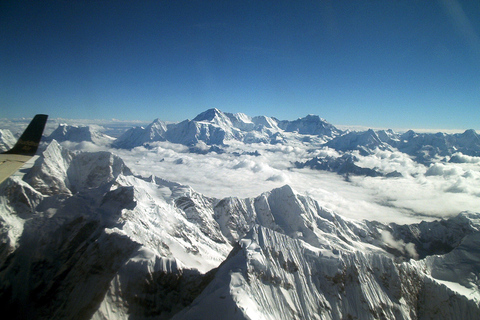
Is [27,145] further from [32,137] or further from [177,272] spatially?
[177,272]

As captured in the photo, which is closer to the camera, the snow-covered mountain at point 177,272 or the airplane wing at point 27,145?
the airplane wing at point 27,145

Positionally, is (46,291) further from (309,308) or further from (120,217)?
(309,308)

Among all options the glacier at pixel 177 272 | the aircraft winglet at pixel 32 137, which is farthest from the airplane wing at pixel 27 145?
the glacier at pixel 177 272

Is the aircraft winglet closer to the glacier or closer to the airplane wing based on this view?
the airplane wing

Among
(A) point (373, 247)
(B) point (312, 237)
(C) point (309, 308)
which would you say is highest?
(C) point (309, 308)

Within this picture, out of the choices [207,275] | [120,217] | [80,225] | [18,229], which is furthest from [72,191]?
[207,275]

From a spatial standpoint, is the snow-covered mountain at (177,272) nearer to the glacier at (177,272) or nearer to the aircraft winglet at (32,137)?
the glacier at (177,272)

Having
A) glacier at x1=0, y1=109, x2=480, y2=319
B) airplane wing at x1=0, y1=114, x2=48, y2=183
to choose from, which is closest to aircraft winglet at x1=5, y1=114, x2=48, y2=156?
airplane wing at x1=0, y1=114, x2=48, y2=183

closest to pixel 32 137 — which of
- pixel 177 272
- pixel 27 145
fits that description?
pixel 27 145
